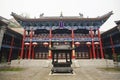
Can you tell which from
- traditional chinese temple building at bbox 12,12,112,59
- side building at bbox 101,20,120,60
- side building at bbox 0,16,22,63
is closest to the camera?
side building at bbox 0,16,22,63

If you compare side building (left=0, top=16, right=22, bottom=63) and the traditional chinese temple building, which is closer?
side building (left=0, top=16, right=22, bottom=63)

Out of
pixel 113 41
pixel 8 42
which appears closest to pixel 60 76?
pixel 8 42

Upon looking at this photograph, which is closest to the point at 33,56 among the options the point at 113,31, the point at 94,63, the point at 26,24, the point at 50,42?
the point at 50,42

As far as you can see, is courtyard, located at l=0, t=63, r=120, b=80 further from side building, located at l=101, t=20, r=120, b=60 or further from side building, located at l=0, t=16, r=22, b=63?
side building, located at l=101, t=20, r=120, b=60

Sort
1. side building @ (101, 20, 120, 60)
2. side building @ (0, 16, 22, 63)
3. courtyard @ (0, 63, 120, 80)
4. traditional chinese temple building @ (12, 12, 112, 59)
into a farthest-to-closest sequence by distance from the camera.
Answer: traditional chinese temple building @ (12, 12, 112, 59) < side building @ (101, 20, 120, 60) < side building @ (0, 16, 22, 63) < courtyard @ (0, 63, 120, 80)

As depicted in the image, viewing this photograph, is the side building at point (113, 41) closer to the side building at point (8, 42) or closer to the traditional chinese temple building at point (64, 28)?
the traditional chinese temple building at point (64, 28)

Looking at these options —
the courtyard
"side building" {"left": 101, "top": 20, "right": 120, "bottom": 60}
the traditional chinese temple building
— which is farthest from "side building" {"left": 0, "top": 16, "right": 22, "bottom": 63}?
"side building" {"left": 101, "top": 20, "right": 120, "bottom": 60}

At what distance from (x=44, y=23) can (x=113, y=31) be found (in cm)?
1386

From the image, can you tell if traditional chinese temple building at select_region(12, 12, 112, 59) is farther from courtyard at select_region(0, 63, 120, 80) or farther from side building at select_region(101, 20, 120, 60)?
courtyard at select_region(0, 63, 120, 80)

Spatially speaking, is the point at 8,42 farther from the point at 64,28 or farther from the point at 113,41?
the point at 113,41

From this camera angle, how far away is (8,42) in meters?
24.2

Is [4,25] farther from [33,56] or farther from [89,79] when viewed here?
[89,79]

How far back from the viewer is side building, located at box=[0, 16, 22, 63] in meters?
20.1

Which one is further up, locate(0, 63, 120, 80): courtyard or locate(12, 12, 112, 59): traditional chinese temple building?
locate(12, 12, 112, 59): traditional chinese temple building
